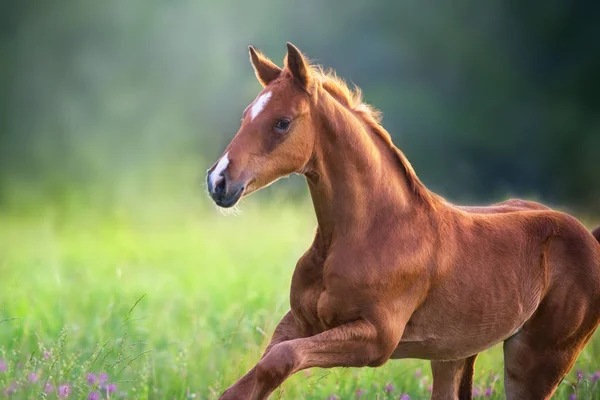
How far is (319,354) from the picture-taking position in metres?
4.38

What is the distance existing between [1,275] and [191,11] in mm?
16391

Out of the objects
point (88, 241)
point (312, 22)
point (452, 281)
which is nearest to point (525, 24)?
point (312, 22)

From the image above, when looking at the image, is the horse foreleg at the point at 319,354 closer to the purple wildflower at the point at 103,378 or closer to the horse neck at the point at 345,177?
the horse neck at the point at 345,177

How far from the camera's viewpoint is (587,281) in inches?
214

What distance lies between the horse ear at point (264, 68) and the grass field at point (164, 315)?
1.61 m

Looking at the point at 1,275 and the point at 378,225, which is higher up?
the point at 378,225

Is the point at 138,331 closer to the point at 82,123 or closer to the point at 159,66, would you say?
the point at 82,123

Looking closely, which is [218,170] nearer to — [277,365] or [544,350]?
[277,365]

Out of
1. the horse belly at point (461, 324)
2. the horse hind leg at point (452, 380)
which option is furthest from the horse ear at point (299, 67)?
the horse hind leg at point (452, 380)

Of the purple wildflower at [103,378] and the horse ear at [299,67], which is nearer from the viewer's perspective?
the horse ear at [299,67]

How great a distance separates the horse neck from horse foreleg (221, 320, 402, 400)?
0.51 m

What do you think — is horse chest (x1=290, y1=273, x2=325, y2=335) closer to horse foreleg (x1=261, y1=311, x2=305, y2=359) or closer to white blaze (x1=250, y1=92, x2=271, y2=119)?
horse foreleg (x1=261, y1=311, x2=305, y2=359)

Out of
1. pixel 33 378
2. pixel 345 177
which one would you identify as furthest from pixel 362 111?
pixel 33 378

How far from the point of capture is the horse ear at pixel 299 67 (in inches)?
178
